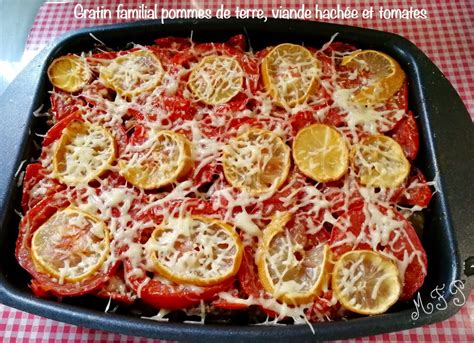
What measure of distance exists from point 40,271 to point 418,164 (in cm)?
135

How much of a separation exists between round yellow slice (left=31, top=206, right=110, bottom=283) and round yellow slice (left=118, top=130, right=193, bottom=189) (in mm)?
220

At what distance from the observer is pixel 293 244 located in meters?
1.88

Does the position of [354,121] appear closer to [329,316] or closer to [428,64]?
[428,64]

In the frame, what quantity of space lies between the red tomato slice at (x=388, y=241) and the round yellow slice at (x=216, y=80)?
0.66 meters

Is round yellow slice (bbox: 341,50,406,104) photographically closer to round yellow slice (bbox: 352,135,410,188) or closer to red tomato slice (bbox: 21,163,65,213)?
round yellow slice (bbox: 352,135,410,188)

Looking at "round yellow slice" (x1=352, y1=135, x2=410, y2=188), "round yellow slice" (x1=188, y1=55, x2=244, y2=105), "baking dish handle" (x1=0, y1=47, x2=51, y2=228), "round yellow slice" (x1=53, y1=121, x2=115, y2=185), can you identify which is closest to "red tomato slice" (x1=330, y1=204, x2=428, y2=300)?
"round yellow slice" (x1=352, y1=135, x2=410, y2=188)

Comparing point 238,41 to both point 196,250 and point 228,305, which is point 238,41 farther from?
point 228,305

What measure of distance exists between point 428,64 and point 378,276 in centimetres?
88

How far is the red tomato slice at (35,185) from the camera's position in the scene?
2.01m

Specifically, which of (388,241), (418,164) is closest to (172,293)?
(388,241)

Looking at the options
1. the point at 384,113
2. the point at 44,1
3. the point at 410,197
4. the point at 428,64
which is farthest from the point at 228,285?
the point at 44,1

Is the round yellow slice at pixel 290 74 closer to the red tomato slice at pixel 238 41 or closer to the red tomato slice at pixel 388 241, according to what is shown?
the red tomato slice at pixel 238 41

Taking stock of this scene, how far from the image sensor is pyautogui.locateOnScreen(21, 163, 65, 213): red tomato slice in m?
→ 2.01

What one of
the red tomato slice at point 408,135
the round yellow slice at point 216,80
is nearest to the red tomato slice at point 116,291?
the round yellow slice at point 216,80
